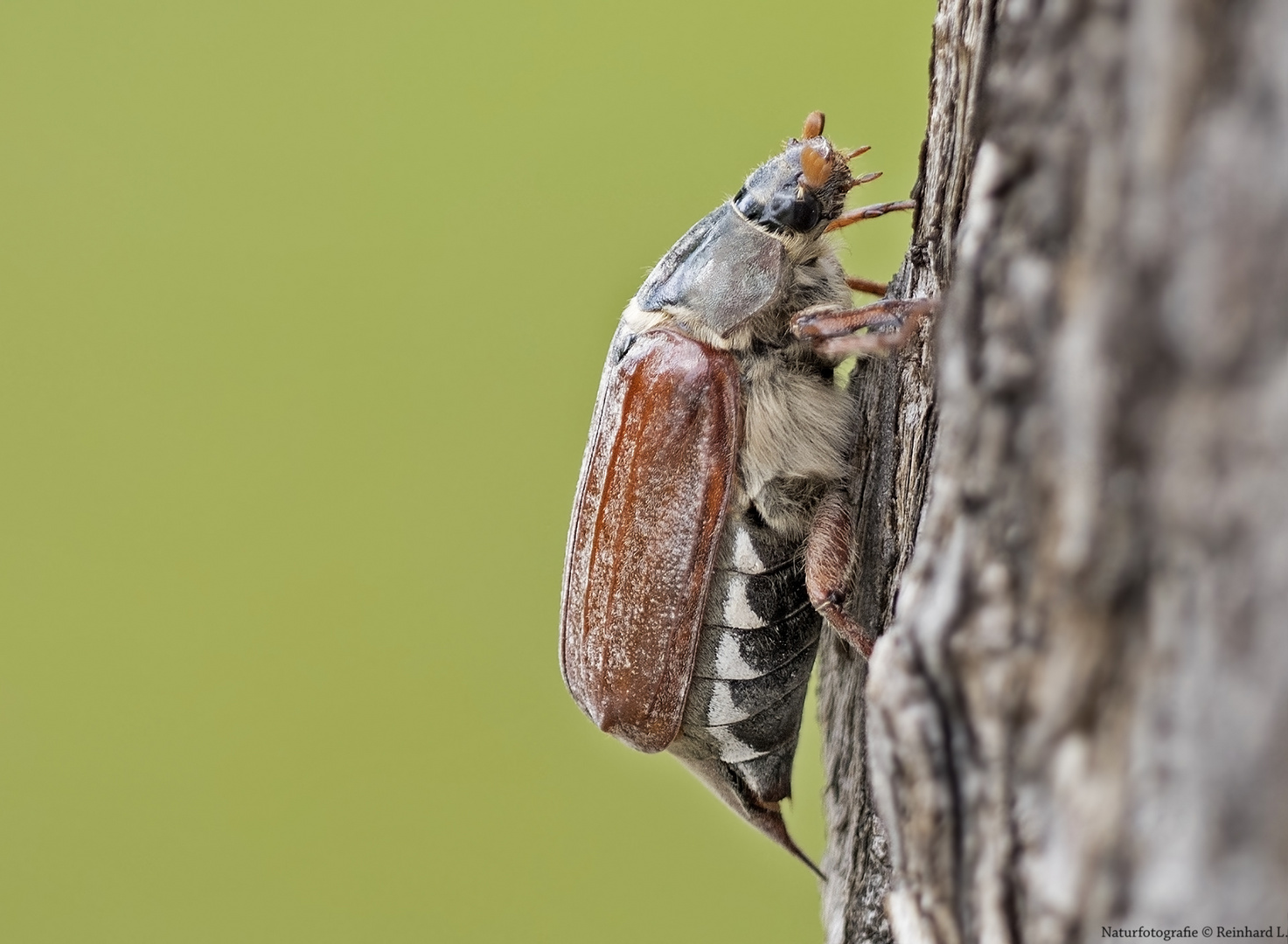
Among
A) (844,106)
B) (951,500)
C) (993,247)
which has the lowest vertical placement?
(951,500)

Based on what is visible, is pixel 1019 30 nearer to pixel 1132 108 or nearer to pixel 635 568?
pixel 1132 108

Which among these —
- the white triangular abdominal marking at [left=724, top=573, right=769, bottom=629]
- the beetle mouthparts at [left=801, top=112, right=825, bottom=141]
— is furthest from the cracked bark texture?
the beetle mouthparts at [left=801, top=112, right=825, bottom=141]

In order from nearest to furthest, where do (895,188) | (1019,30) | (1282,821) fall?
(1282,821), (1019,30), (895,188)

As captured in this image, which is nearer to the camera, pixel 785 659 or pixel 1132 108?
pixel 1132 108

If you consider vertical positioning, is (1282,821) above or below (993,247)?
below

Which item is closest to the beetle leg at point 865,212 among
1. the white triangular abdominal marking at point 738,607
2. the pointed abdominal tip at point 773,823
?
the white triangular abdominal marking at point 738,607

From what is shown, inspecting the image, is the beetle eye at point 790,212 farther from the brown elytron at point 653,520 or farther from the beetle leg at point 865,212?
the brown elytron at point 653,520

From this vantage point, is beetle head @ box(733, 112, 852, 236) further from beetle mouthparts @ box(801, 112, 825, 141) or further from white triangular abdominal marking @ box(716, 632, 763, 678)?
white triangular abdominal marking @ box(716, 632, 763, 678)

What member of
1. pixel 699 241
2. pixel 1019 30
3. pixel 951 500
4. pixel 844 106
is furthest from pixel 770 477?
pixel 844 106
